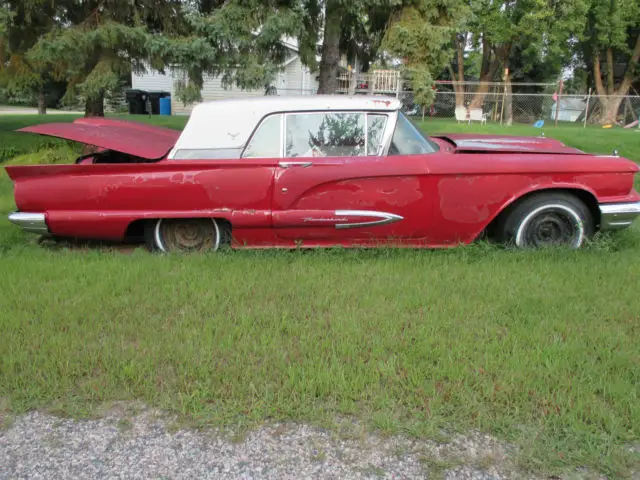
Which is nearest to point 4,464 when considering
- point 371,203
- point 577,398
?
point 577,398

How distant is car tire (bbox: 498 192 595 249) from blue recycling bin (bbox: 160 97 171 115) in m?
22.3

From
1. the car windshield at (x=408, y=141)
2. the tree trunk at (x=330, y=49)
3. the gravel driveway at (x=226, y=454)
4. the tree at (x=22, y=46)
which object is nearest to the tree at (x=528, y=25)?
the tree trunk at (x=330, y=49)

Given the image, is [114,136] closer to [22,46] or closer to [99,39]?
[99,39]

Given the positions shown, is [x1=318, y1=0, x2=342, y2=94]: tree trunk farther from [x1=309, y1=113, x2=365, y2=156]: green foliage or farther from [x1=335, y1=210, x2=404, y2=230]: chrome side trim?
[x1=335, y1=210, x2=404, y2=230]: chrome side trim

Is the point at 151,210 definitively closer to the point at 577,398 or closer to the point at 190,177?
the point at 190,177

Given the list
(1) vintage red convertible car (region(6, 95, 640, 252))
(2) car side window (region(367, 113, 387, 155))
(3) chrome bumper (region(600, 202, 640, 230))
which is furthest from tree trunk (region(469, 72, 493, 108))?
(2) car side window (region(367, 113, 387, 155))

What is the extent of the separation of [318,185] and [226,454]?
2653mm

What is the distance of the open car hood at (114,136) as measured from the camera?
4.58 meters

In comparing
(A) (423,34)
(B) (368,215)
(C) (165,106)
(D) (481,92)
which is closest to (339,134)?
(B) (368,215)

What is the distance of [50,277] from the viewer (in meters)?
4.13

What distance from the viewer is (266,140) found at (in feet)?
15.3

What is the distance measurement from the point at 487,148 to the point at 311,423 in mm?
3305

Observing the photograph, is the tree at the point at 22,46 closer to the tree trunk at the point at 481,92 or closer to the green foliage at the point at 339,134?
the green foliage at the point at 339,134

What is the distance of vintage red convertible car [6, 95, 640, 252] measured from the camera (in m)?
4.56
